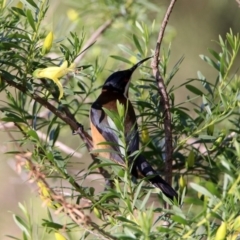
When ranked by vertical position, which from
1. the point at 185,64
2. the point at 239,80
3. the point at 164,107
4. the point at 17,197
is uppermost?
the point at 239,80

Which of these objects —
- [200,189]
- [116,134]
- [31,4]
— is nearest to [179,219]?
[200,189]

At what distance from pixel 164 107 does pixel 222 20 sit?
3.27 m

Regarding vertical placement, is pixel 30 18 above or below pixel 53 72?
above

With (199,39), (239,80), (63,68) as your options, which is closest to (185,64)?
(199,39)

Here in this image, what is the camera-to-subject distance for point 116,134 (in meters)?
2.12

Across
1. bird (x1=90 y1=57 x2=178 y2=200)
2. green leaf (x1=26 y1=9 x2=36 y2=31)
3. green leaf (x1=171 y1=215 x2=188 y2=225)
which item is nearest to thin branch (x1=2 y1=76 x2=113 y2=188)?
bird (x1=90 y1=57 x2=178 y2=200)

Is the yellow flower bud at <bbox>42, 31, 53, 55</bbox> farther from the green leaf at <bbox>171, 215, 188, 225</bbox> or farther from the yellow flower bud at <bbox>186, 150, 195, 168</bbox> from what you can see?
the green leaf at <bbox>171, 215, 188, 225</bbox>

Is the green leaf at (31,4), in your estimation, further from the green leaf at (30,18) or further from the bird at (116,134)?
the bird at (116,134)

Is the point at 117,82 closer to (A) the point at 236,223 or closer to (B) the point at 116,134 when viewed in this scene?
(B) the point at 116,134

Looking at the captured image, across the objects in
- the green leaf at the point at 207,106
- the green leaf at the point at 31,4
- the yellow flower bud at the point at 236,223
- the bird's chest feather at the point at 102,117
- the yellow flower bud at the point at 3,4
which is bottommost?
the bird's chest feather at the point at 102,117

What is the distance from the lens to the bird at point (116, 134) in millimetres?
1869

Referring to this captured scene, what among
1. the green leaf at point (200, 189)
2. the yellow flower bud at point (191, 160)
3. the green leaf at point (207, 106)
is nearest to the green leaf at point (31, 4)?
the green leaf at point (207, 106)

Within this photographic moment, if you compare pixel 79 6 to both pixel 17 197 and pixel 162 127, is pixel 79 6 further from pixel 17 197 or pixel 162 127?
pixel 17 197

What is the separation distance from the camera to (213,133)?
212 cm
